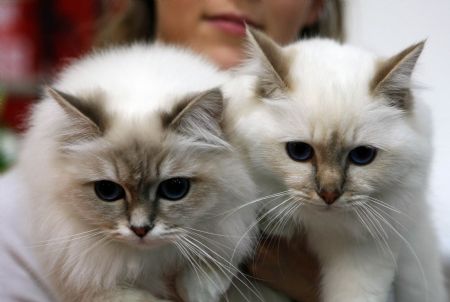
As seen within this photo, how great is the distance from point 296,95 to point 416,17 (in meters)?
1.77

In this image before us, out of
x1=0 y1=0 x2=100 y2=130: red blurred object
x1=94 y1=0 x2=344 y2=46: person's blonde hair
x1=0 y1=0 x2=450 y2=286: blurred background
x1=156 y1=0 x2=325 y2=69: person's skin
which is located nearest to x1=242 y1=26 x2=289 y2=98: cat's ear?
x1=156 y1=0 x2=325 y2=69: person's skin

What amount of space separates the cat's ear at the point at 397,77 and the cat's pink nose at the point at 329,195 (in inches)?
9.8

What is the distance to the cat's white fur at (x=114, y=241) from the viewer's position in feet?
3.65

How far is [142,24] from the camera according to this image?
1.94 meters

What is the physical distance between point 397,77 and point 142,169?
59cm

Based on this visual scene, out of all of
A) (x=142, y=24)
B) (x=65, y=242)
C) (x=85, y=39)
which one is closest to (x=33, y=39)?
(x=85, y=39)

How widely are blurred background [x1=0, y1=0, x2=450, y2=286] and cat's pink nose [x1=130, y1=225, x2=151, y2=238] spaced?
1.47 metres

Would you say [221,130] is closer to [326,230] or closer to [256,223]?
[256,223]

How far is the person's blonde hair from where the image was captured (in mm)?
1894

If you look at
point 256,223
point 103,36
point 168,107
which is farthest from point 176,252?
point 103,36

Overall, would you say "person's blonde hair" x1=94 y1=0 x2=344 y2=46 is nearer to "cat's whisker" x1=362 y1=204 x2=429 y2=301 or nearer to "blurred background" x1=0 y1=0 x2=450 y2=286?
"blurred background" x1=0 y1=0 x2=450 y2=286

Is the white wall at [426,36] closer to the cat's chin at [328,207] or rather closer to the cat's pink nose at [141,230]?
the cat's chin at [328,207]

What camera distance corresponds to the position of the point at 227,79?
1.35 meters

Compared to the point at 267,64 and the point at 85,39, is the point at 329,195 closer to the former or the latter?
the point at 267,64
